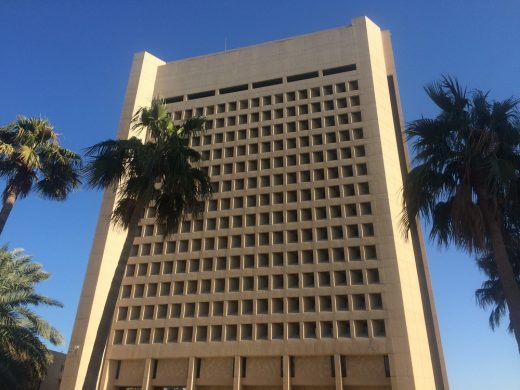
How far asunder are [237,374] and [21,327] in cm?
1459

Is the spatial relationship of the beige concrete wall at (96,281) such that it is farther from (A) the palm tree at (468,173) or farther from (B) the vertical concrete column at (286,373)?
(A) the palm tree at (468,173)

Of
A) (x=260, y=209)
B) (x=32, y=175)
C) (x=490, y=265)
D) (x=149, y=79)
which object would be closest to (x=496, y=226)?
(x=490, y=265)

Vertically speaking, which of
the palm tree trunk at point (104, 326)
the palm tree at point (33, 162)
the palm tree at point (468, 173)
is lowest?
the palm tree trunk at point (104, 326)

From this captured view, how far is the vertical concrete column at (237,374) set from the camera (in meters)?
31.6

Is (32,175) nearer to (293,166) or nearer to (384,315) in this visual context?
(293,166)

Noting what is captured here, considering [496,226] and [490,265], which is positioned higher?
[490,265]

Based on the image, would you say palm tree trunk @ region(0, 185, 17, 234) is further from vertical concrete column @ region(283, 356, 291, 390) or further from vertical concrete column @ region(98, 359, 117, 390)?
vertical concrete column @ region(283, 356, 291, 390)

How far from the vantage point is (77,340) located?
3469 cm

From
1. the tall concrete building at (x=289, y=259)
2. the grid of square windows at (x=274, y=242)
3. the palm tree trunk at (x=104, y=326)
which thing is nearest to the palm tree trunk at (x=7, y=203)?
the palm tree trunk at (x=104, y=326)

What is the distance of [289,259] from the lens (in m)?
35.2

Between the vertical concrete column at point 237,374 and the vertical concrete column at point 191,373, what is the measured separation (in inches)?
124

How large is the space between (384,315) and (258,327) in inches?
364

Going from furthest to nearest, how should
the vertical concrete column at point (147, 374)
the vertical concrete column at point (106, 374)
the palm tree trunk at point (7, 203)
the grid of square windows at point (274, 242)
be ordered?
the vertical concrete column at point (106, 374) < the vertical concrete column at point (147, 374) < the grid of square windows at point (274, 242) < the palm tree trunk at point (7, 203)

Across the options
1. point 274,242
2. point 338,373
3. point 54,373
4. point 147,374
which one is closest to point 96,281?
point 147,374
